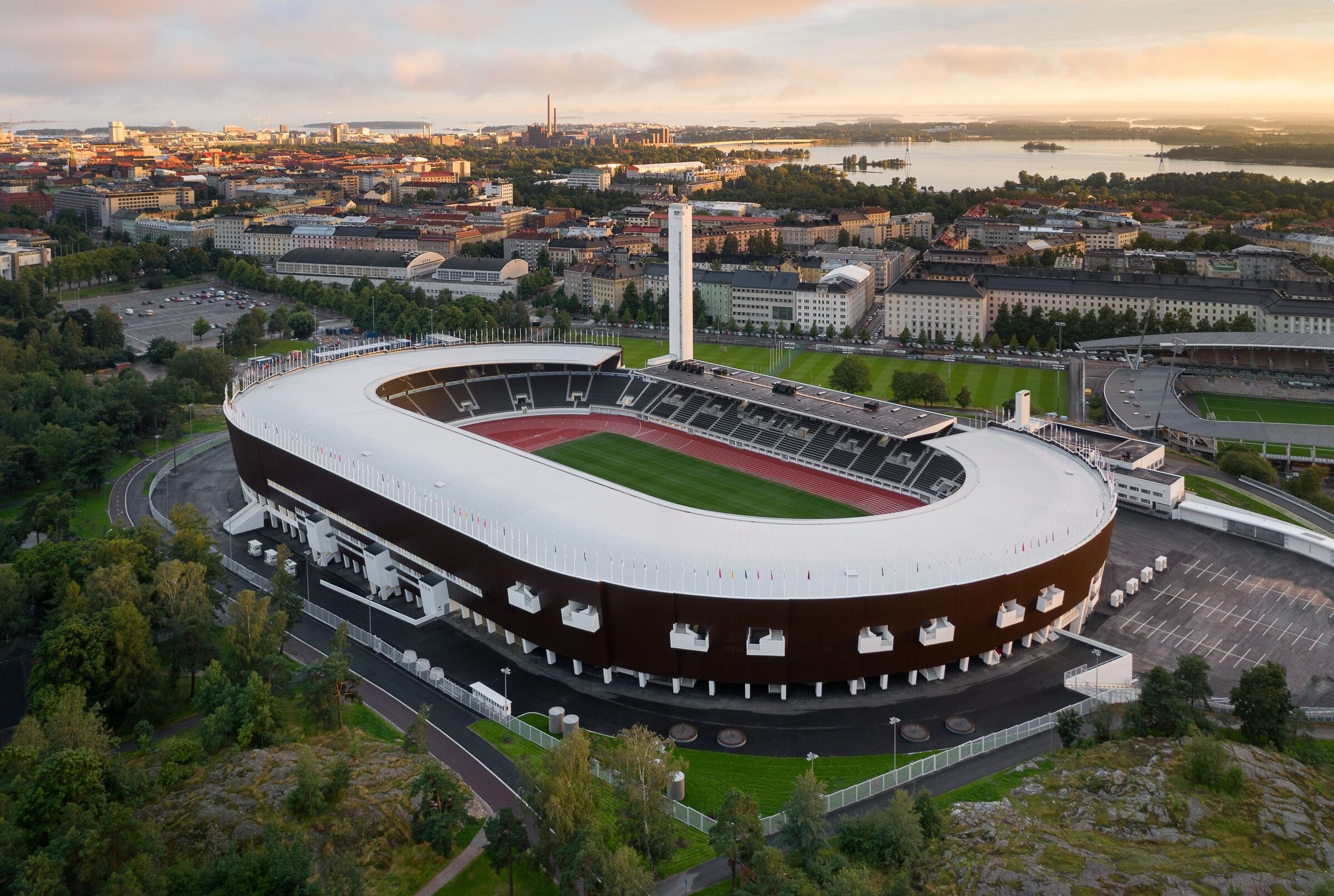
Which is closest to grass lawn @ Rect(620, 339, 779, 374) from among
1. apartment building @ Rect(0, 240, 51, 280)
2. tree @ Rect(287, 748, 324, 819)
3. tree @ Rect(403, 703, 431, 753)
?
tree @ Rect(403, 703, 431, 753)

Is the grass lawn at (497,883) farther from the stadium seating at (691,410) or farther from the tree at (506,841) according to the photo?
the stadium seating at (691,410)

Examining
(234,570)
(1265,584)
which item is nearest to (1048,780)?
(1265,584)

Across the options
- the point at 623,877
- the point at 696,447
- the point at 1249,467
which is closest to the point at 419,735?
the point at 623,877

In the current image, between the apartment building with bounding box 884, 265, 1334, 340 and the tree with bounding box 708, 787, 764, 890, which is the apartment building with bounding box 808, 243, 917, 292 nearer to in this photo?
the apartment building with bounding box 884, 265, 1334, 340

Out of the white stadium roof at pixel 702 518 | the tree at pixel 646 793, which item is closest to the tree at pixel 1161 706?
the white stadium roof at pixel 702 518

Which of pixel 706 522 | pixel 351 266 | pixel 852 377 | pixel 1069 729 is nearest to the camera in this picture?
pixel 1069 729

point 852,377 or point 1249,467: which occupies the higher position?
point 852,377

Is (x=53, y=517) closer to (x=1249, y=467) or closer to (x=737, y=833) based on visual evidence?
(x=737, y=833)
